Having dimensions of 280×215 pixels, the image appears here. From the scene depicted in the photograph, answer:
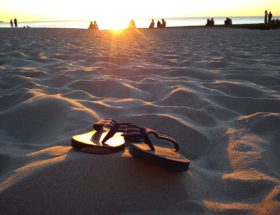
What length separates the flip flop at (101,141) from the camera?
1416mm

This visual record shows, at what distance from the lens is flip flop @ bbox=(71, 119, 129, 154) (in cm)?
142

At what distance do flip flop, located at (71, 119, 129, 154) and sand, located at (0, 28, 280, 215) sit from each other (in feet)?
0.16

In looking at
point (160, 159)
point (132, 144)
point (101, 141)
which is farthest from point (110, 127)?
point (160, 159)

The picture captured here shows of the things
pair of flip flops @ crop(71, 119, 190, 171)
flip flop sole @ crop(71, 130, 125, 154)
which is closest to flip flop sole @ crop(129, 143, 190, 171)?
pair of flip flops @ crop(71, 119, 190, 171)

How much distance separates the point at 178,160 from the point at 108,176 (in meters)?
0.27

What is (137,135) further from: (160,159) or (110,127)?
(160,159)

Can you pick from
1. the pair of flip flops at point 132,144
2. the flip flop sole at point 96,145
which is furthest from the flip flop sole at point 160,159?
the flip flop sole at point 96,145

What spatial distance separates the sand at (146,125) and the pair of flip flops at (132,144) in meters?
0.05

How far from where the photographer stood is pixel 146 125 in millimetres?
2010

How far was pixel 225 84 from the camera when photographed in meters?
2.98

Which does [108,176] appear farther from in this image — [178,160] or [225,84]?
[225,84]

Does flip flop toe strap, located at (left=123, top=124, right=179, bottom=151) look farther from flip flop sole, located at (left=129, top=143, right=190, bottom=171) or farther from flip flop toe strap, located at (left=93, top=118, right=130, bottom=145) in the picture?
flip flop sole, located at (left=129, top=143, right=190, bottom=171)

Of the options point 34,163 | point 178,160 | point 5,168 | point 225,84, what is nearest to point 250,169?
point 178,160

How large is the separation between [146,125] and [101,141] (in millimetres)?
565
